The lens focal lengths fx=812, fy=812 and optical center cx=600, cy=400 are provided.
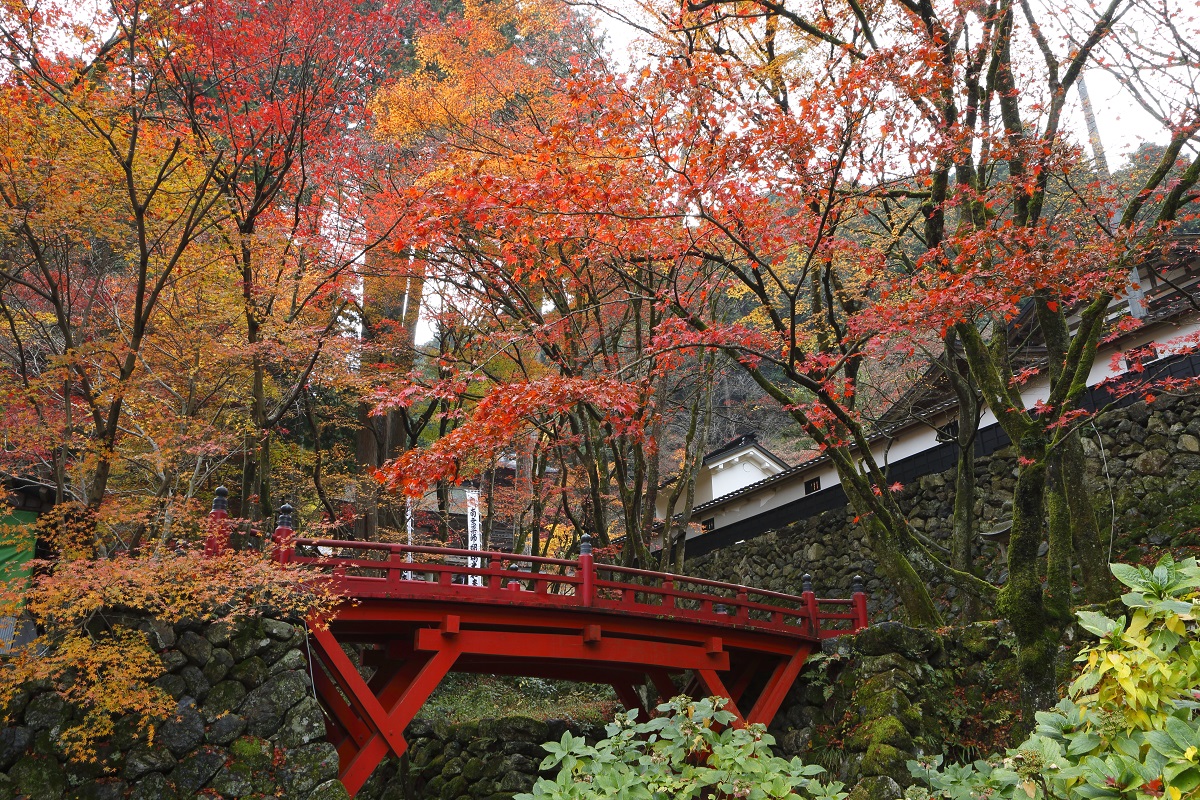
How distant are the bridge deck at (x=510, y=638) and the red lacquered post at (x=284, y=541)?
0.04 m

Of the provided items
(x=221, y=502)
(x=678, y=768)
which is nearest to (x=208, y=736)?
(x=221, y=502)

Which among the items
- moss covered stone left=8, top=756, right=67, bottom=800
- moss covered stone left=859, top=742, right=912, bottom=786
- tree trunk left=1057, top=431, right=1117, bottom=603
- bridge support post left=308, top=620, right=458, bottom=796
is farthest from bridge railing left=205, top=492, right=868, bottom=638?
tree trunk left=1057, top=431, right=1117, bottom=603

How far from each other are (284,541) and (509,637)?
3.36 m

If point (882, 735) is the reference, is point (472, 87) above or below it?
above

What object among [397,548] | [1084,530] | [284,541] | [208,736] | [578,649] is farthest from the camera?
[578,649]

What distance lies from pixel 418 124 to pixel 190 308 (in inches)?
217

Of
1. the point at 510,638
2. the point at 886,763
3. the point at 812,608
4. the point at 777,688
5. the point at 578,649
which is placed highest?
the point at 510,638

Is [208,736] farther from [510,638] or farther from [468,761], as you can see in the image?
[468,761]

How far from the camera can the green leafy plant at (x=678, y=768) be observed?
10.6 ft

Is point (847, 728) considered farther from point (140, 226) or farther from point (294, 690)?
point (140, 226)

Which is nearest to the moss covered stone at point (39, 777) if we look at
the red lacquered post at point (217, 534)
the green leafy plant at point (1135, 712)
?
the red lacquered post at point (217, 534)

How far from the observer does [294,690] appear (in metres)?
9.57

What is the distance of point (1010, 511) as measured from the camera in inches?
622

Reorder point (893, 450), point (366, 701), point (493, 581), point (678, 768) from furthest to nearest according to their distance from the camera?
point (893, 450) → point (493, 581) → point (366, 701) → point (678, 768)
